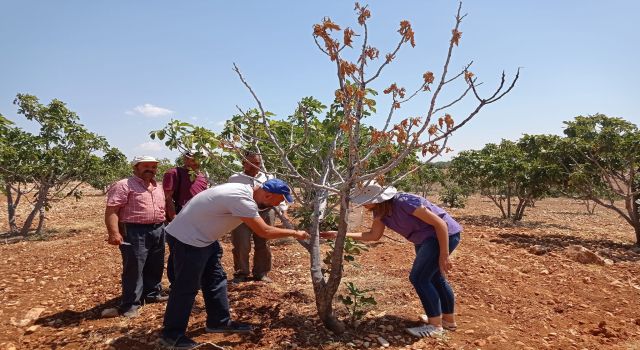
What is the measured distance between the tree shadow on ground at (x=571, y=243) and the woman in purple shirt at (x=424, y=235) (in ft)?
16.7

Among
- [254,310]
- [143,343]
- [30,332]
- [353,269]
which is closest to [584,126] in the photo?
[353,269]

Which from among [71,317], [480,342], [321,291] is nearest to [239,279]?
[71,317]

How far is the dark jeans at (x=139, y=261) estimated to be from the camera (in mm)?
3898

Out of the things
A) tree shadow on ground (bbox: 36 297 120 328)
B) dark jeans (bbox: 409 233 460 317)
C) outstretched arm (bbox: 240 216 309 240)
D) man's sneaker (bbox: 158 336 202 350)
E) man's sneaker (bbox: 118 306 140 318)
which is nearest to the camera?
outstretched arm (bbox: 240 216 309 240)

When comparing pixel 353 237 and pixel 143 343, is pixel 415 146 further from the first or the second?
pixel 143 343

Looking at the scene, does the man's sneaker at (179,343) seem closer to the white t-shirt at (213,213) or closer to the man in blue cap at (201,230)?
the man in blue cap at (201,230)

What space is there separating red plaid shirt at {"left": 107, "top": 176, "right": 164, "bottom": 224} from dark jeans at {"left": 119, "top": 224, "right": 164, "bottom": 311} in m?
0.09

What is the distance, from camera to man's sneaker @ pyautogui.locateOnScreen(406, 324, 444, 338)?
3297mm

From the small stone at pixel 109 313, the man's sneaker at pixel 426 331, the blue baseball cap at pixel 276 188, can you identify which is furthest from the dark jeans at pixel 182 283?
the man's sneaker at pixel 426 331

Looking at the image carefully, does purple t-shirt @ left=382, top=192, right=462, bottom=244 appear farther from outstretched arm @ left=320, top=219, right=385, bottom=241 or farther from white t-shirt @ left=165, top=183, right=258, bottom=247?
white t-shirt @ left=165, top=183, right=258, bottom=247

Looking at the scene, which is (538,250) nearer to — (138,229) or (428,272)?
(428,272)

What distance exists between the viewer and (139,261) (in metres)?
3.94

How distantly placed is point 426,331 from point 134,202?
2982 millimetres

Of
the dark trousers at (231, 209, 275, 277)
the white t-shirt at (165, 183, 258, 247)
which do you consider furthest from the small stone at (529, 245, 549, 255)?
the white t-shirt at (165, 183, 258, 247)
